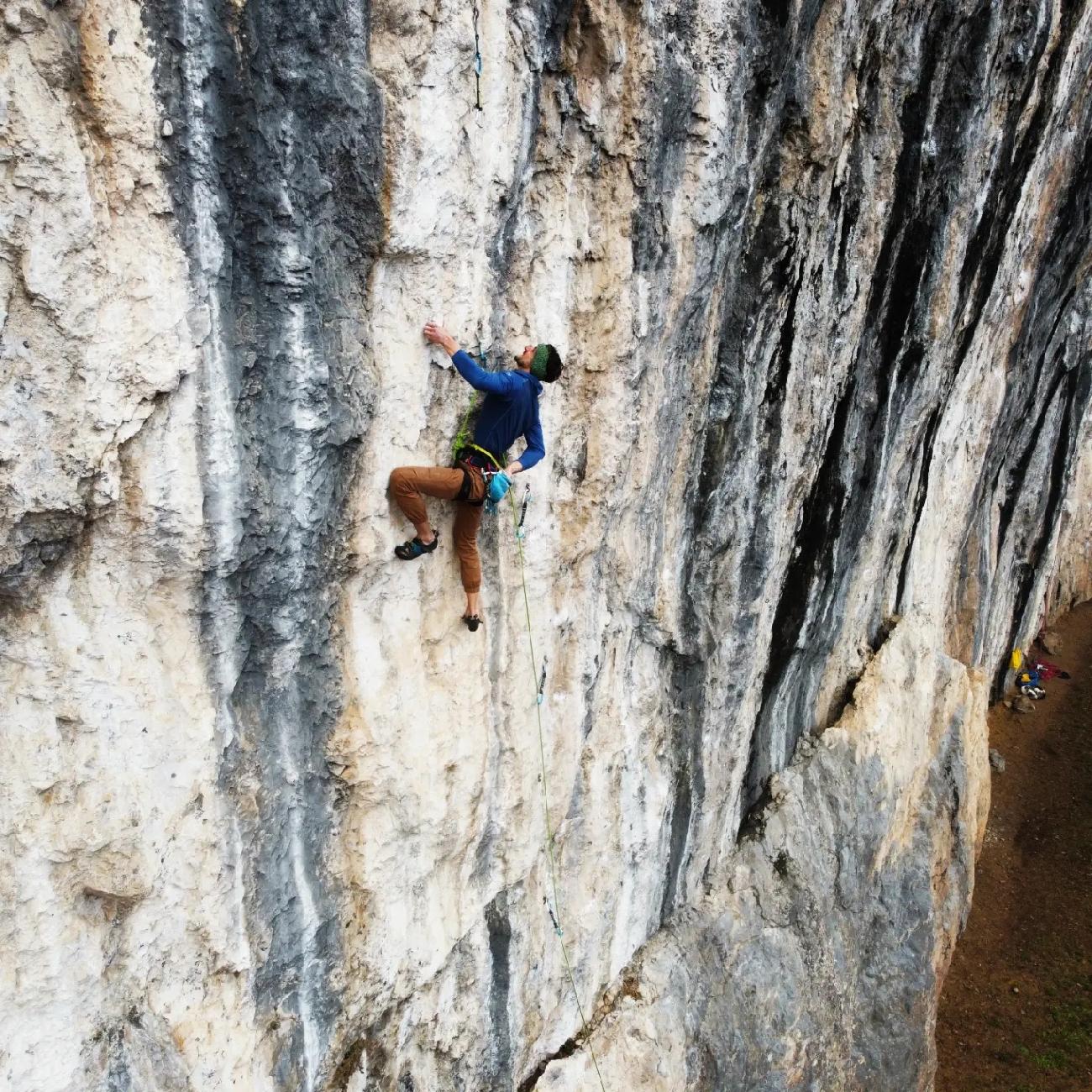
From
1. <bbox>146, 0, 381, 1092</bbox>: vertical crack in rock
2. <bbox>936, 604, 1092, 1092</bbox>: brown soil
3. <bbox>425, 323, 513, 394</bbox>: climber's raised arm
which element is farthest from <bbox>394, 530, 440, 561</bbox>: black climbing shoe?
<bbox>936, 604, 1092, 1092</bbox>: brown soil

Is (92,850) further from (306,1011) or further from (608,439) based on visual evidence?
(608,439)

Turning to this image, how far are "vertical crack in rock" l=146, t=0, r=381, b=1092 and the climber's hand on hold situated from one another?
471mm

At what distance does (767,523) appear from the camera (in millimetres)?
8320

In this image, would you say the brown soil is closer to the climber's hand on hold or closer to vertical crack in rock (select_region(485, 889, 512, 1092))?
vertical crack in rock (select_region(485, 889, 512, 1092))

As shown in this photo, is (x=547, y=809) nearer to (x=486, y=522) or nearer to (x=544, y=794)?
(x=544, y=794)

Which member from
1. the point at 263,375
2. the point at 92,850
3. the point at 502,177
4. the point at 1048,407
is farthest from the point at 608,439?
the point at 1048,407

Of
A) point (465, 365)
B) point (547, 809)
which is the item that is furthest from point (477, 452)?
point (547, 809)

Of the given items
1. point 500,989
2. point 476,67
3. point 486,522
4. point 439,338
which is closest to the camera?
point 476,67

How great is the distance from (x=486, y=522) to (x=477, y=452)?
69 centimetres

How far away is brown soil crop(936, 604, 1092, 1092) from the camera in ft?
41.2

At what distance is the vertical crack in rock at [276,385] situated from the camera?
13.5 ft

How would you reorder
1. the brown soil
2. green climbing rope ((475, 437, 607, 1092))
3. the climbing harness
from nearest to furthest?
the climbing harness < green climbing rope ((475, 437, 607, 1092)) < the brown soil

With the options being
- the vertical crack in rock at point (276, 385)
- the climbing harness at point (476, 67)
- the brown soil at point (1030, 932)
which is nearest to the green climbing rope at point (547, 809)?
the vertical crack in rock at point (276, 385)

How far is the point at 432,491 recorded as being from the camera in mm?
5336
